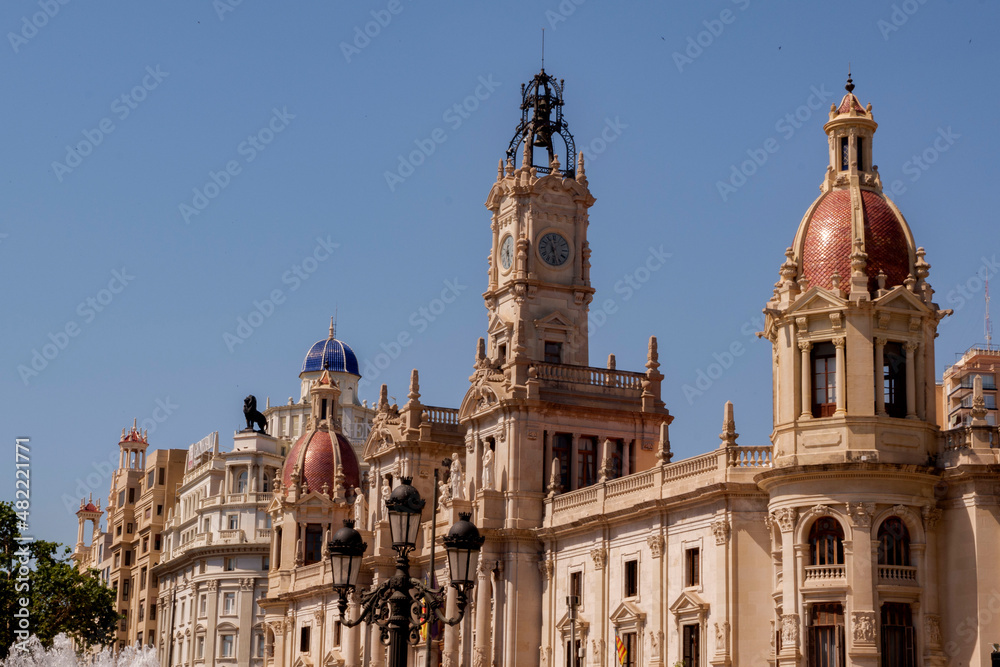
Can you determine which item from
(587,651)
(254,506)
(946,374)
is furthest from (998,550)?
(254,506)

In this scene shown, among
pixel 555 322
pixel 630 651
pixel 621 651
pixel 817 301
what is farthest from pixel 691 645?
pixel 555 322

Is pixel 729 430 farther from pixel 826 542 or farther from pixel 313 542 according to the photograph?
pixel 313 542

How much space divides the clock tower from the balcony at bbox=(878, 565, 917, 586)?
2680 cm

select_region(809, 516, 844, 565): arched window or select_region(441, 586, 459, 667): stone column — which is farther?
select_region(441, 586, 459, 667): stone column

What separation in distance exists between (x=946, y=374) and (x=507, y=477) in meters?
48.4

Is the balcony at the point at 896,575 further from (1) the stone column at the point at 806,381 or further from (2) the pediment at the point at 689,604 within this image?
(2) the pediment at the point at 689,604

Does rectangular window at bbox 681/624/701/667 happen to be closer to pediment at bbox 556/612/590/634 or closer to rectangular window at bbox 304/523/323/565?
pediment at bbox 556/612/590/634

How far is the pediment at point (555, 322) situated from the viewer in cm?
7312

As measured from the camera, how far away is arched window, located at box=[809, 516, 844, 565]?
49.1m

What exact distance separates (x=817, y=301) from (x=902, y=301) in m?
2.67

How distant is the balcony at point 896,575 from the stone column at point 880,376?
4.72 m

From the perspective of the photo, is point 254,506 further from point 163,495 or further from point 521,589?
point 521,589

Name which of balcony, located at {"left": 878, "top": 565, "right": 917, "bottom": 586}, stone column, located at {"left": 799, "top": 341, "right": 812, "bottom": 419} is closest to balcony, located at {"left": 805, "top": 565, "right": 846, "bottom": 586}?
balcony, located at {"left": 878, "top": 565, "right": 917, "bottom": 586}

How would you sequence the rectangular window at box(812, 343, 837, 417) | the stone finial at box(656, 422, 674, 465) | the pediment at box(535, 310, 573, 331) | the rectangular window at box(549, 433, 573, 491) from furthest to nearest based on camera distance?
the pediment at box(535, 310, 573, 331) → the rectangular window at box(549, 433, 573, 491) → the stone finial at box(656, 422, 674, 465) → the rectangular window at box(812, 343, 837, 417)
